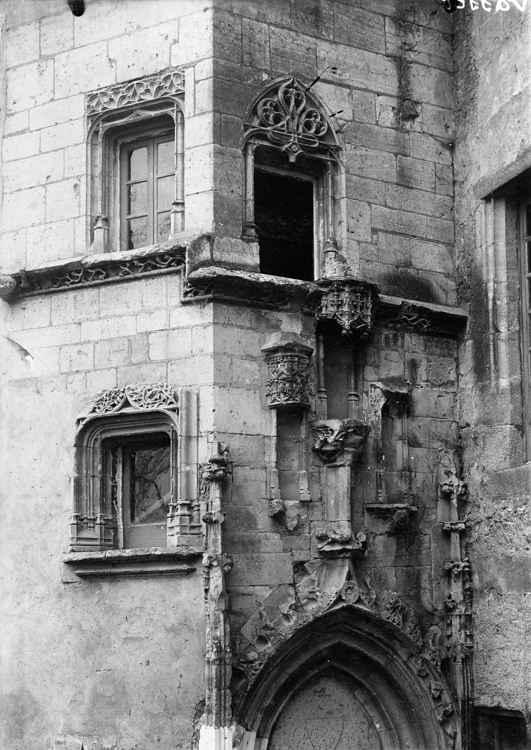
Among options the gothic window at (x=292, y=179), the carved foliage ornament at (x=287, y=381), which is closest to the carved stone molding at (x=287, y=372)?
the carved foliage ornament at (x=287, y=381)

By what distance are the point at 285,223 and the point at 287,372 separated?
1.63 metres

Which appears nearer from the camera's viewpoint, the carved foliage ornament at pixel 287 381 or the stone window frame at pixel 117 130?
the carved foliage ornament at pixel 287 381

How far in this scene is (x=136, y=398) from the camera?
11.0m

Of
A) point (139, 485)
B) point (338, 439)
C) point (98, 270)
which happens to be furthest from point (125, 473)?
point (338, 439)

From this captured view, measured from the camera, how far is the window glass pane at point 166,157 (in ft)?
38.2

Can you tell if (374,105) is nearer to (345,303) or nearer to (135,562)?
(345,303)

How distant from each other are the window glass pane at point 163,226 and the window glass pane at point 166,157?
0.40m

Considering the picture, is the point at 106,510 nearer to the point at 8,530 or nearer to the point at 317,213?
the point at 8,530

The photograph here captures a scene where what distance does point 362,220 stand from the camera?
38.7 ft

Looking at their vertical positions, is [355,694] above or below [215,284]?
below

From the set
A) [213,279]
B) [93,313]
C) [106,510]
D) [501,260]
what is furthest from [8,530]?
[501,260]

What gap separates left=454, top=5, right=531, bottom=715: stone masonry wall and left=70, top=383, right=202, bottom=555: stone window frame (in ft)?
9.02

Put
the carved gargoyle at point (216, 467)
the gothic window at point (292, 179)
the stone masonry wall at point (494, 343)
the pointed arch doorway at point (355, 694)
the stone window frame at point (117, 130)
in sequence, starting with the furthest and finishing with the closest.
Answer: the gothic window at point (292, 179), the stone window frame at point (117, 130), the stone masonry wall at point (494, 343), the pointed arch doorway at point (355, 694), the carved gargoyle at point (216, 467)

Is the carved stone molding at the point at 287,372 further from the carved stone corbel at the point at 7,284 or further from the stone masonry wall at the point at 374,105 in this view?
the carved stone corbel at the point at 7,284
